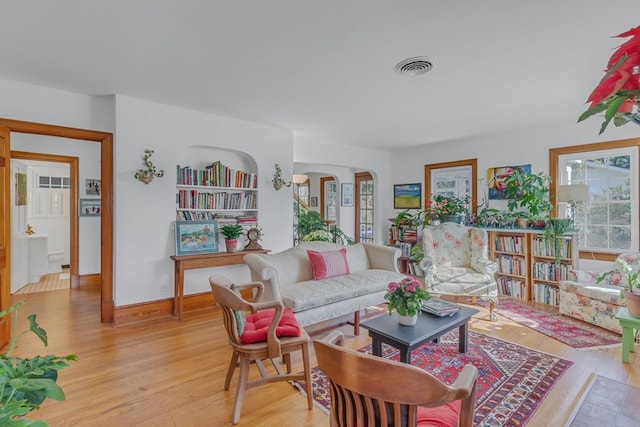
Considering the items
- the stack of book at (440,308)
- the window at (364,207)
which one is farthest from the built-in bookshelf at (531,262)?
the window at (364,207)

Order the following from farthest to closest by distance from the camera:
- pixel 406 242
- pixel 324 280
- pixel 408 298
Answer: pixel 406 242 < pixel 324 280 < pixel 408 298

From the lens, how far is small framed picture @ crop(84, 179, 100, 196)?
5.23m

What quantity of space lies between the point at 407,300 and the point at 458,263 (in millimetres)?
2462

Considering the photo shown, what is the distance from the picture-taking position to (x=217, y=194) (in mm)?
4242

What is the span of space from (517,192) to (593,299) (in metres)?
1.75

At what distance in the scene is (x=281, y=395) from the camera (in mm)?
2215

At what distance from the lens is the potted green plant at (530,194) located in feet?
14.3

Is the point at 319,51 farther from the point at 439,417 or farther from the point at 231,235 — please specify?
the point at 231,235

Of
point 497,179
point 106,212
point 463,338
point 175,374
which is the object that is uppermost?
point 497,179

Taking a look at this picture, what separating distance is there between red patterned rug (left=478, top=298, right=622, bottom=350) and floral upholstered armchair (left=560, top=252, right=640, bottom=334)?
9cm

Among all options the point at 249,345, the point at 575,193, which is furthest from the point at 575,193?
the point at 249,345

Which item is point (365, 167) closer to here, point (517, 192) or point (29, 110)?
point (517, 192)

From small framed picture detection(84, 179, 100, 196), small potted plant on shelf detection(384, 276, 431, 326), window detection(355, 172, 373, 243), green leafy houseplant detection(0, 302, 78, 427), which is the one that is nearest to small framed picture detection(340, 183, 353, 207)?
window detection(355, 172, 373, 243)

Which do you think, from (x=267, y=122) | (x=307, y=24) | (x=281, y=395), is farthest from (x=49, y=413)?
(x=267, y=122)
